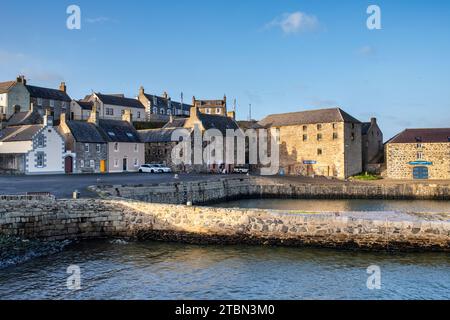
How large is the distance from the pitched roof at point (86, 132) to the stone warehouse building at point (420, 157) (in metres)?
35.1

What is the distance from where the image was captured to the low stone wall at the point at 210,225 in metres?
18.1

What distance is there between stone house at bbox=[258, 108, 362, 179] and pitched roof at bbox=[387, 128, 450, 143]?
5716 mm

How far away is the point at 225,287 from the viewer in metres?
13.6

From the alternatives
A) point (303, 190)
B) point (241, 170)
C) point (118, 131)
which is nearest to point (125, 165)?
point (118, 131)

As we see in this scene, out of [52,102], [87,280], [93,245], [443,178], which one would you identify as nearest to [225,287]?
[87,280]

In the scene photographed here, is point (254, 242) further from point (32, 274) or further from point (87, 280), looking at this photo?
point (32, 274)

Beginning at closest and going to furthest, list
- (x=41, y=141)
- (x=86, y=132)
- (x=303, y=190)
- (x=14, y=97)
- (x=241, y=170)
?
(x=41, y=141), (x=303, y=190), (x=86, y=132), (x=241, y=170), (x=14, y=97)

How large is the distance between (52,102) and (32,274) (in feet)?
213

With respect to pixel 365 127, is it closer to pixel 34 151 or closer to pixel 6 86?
pixel 34 151

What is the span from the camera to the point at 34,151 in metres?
44.4

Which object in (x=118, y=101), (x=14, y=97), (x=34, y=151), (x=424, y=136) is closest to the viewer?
(x=34, y=151)

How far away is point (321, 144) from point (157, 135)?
75.3 ft

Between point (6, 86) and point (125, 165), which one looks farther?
point (6, 86)

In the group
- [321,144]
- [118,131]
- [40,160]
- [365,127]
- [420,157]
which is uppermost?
[365,127]
